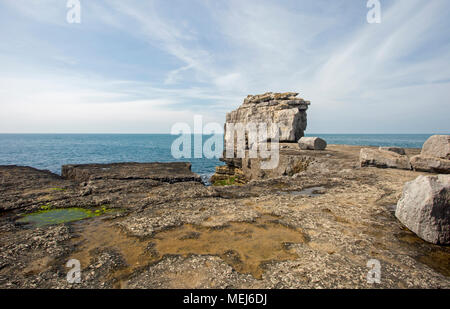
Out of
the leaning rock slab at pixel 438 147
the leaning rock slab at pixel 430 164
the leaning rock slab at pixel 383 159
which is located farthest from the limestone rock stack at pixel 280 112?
the leaning rock slab at pixel 430 164

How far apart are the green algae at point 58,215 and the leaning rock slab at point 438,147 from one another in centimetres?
1530

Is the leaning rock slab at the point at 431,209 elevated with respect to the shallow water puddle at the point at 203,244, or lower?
elevated

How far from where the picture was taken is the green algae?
671cm

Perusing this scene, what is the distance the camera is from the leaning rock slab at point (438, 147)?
1074 centimetres

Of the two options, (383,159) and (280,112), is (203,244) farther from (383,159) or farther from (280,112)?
(280,112)

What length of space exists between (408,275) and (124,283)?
4877 mm

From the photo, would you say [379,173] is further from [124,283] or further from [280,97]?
[280,97]

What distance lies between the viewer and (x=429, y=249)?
473cm

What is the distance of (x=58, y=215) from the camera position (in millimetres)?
7250
